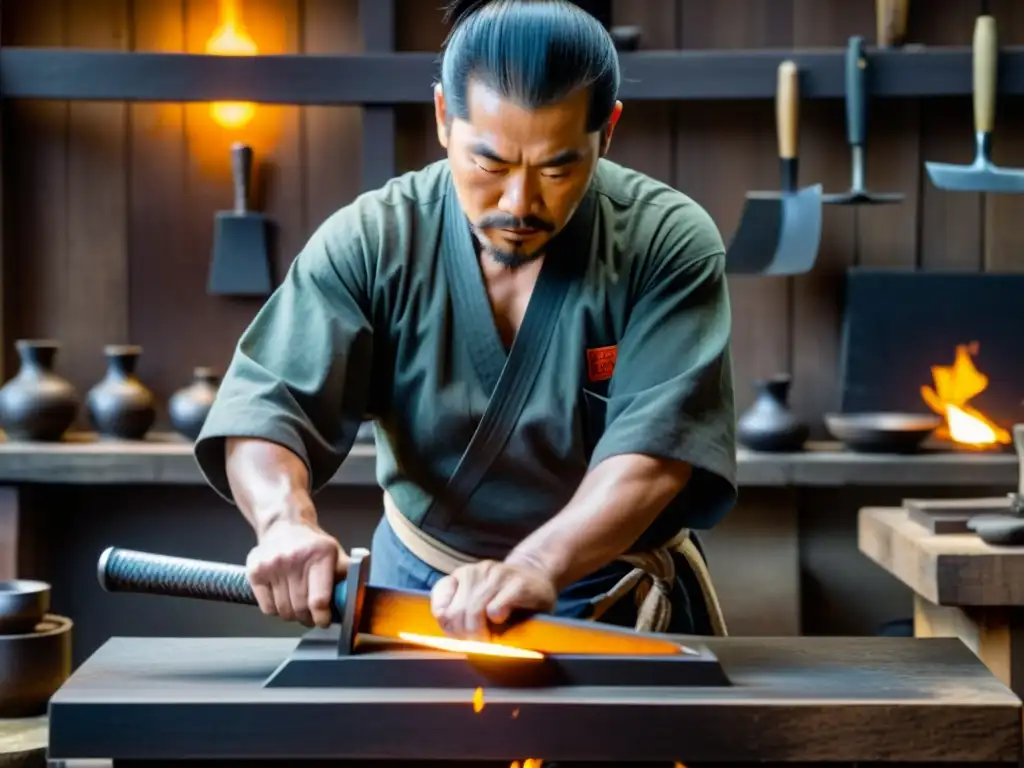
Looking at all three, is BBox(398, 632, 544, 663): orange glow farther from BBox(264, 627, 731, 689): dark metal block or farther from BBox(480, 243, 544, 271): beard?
BBox(480, 243, 544, 271): beard

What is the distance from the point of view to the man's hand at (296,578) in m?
1.59

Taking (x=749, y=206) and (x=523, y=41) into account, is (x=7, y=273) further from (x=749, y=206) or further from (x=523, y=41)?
(x=523, y=41)

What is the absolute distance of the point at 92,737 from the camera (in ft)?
4.90

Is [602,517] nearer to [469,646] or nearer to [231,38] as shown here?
[469,646]

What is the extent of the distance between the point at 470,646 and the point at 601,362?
1.75 ft

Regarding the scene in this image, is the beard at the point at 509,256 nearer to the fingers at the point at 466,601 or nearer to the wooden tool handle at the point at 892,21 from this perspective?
the fingers at the point at 466,601

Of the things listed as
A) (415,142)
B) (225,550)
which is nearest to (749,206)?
(415,142)

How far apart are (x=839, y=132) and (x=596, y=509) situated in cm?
211

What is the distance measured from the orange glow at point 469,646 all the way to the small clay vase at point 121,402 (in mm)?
2020

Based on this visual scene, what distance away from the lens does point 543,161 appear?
5.69 ft

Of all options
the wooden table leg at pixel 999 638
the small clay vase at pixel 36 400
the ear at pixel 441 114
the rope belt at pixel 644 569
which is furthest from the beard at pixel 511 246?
the small clay vase at pixel 36 400

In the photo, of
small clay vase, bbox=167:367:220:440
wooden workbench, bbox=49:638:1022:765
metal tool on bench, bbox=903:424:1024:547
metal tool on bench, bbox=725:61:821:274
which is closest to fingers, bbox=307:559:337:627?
wooden workbench, bbox=49:638:1022:765

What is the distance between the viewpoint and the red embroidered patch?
1964mm

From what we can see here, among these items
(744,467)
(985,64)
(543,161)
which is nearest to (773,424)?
(744,467)
